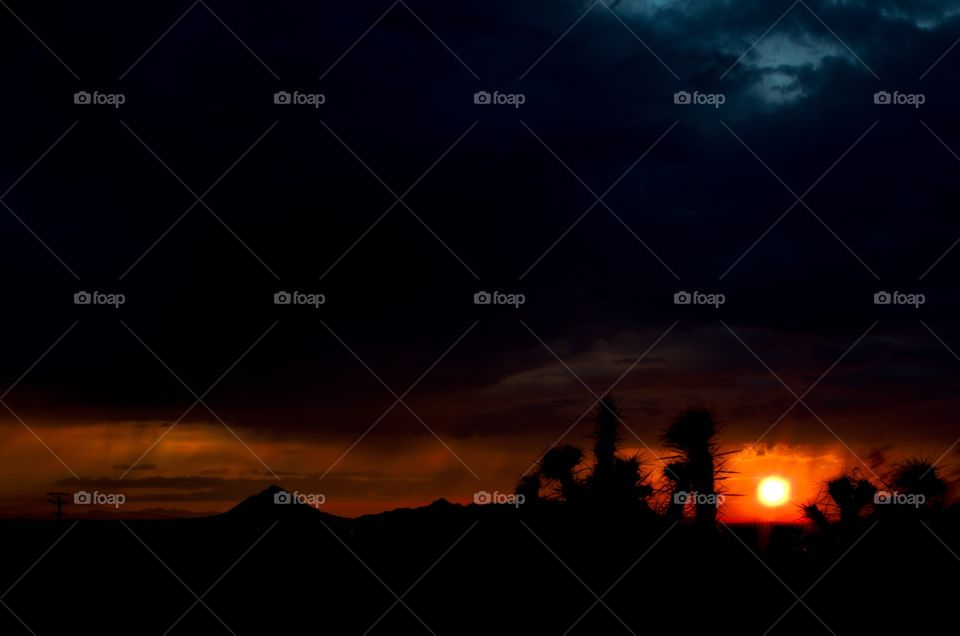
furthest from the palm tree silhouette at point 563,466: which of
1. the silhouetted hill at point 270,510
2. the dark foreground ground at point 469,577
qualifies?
Answer: the silhouetted hill at point 270,510

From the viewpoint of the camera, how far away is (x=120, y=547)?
76.9 feet

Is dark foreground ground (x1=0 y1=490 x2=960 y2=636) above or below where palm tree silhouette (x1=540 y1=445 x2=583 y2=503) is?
below

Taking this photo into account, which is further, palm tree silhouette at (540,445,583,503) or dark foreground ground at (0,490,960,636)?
palm tree silhouette at (540,445,583,503)

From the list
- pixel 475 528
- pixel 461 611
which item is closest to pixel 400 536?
pixel 475 528

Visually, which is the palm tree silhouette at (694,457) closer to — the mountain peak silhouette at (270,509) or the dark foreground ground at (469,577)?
the dark foreground ground at (469,577)

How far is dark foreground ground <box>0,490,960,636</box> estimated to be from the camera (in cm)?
2008

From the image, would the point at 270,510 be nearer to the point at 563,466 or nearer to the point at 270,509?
the point at 270,509

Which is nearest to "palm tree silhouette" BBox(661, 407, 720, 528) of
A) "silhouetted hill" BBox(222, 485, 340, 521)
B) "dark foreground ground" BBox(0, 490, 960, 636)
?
"dark foreground ground" BBox(0, 490, 960, 636)

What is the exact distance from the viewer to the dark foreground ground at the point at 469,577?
2008cm

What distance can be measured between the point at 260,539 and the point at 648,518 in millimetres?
8707

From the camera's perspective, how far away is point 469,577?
22.0m

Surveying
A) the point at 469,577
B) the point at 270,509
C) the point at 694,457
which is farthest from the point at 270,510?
the point at 694,457

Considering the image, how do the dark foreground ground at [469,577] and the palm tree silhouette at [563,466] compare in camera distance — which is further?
the palm tree silhouette at [563,466]

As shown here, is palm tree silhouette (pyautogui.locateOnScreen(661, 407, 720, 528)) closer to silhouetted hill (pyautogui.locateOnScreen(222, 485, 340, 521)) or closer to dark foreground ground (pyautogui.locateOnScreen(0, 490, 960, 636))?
dark foreground ground (pyautogui.locateOnScreen(0, 490, 960, 636))
